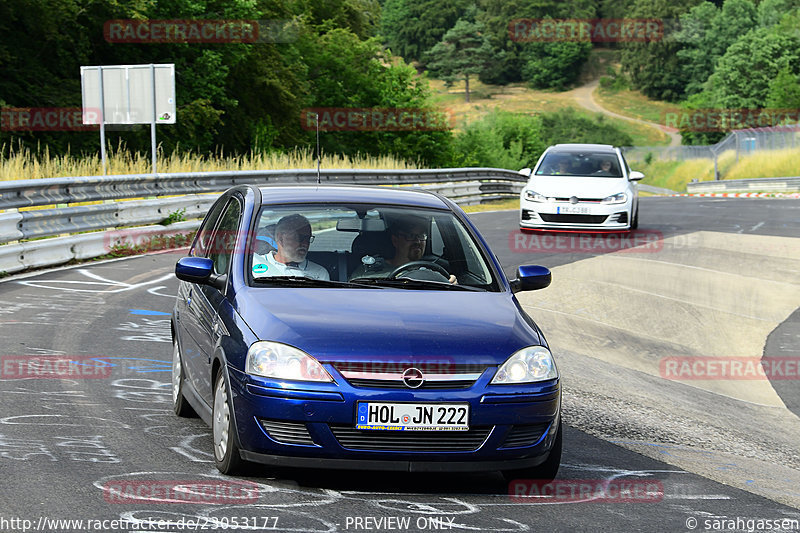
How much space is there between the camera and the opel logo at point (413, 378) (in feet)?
16.9

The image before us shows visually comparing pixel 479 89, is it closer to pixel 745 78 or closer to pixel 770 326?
pixel 745 78

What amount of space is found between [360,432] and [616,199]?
624 inches

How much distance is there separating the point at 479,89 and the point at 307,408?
171981 millimetres

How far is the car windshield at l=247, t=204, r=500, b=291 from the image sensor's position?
625 cm

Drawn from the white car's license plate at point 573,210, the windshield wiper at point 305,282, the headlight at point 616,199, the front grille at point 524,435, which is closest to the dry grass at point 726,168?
the headlight at point 616,199

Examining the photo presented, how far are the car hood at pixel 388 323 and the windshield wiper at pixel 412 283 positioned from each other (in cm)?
12

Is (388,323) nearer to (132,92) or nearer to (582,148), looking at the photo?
(582,148)

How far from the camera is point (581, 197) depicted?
20250 millimetres

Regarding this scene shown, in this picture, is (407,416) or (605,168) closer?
(407,416)

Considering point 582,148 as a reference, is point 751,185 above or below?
below

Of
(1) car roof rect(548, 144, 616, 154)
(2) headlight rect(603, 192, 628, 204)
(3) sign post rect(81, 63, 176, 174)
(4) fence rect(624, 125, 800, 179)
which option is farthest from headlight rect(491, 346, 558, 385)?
(4) fence rect(624, 125, 800, 179)

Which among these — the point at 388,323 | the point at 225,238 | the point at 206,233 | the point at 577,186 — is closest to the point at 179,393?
the point at 225,238

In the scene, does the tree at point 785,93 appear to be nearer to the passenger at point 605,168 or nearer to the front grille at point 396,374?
the passenger at point 605,168

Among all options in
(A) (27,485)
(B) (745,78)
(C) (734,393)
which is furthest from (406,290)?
(B) (745,78)
